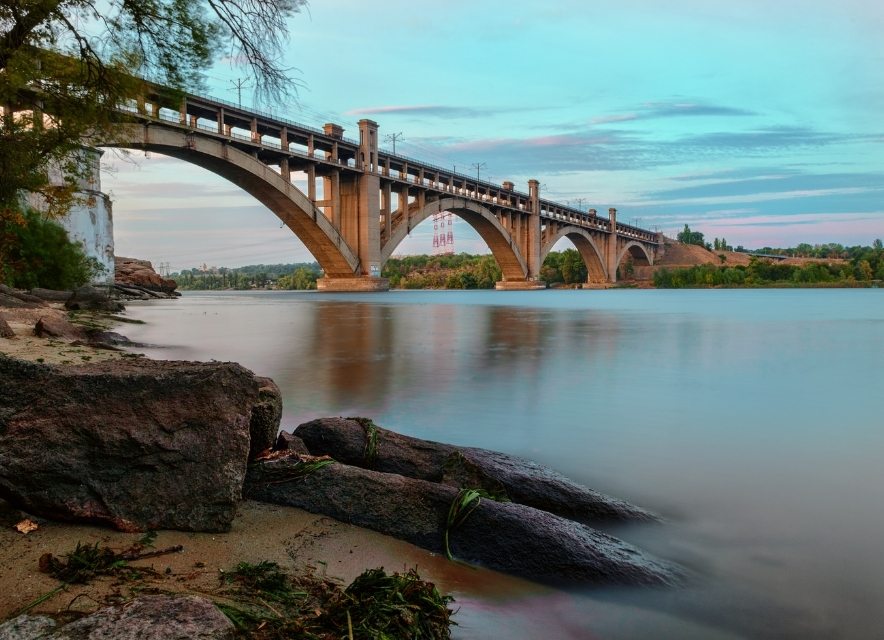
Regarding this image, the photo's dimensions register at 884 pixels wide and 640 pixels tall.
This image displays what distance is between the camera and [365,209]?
44.9 meters

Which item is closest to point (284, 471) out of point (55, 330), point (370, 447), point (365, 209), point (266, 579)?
point (370, 447)

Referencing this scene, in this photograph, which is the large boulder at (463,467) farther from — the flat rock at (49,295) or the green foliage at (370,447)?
the flat rock at (49,295)

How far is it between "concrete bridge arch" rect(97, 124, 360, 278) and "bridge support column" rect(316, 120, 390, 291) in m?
0.94

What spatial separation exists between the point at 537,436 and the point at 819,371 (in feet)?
22.5

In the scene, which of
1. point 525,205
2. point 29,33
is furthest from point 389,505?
point 525,205

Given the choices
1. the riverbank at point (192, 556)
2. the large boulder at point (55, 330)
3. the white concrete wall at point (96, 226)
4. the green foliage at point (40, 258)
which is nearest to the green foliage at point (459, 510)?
the riverbank at point (192, 556)

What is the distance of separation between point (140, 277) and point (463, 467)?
163ft

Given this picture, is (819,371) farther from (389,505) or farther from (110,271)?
(110,271)

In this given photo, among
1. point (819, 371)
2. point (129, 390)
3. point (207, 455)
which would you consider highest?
point (129, 390)

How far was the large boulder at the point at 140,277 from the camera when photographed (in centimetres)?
4638

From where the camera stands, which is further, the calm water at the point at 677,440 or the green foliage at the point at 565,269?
the green foliage at the point at 565,269

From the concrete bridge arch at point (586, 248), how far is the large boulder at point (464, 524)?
69236 mm

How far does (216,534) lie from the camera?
267cm

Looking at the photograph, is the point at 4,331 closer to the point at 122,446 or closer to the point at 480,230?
the point at 122,446
